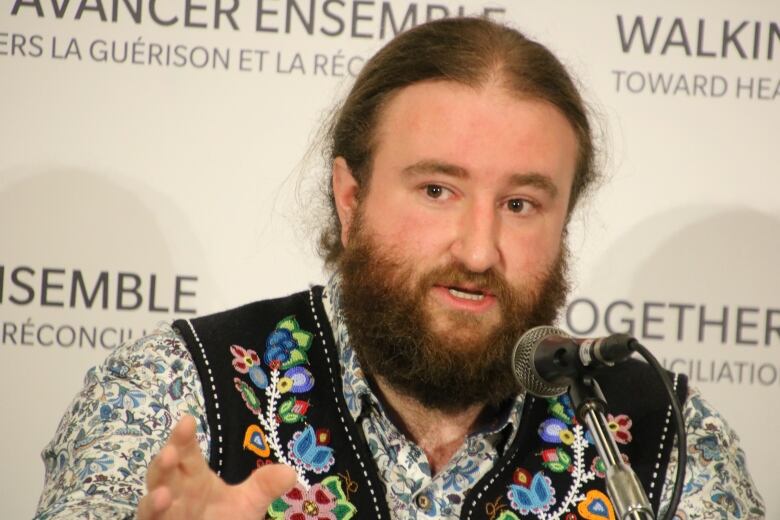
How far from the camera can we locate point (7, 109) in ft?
10.4

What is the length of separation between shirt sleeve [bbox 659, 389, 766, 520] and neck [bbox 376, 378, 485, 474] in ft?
1.42

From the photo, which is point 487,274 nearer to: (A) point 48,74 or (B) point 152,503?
(B) point 152,503

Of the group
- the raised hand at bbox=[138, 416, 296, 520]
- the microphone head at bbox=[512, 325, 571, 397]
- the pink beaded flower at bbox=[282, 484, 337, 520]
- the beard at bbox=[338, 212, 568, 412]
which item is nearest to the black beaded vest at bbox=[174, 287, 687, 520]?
the pink beaded flower at bbox=[282, 484, 337, 520]

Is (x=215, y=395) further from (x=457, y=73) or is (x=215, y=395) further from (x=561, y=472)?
(x=457, y=73)

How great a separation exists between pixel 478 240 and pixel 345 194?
0.50 meters

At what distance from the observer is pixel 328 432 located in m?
2.36

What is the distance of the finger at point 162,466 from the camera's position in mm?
1507

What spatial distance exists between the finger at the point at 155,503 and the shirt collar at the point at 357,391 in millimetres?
891

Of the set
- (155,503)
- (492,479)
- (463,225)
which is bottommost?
(155,503)

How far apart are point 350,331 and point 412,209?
31cm

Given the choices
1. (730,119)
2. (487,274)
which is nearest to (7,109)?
(487,274)

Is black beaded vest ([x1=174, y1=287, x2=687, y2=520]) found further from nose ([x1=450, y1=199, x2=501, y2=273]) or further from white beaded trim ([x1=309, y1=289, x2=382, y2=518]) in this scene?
nose ([x1=450, y1=199, x2=501, y2=273])

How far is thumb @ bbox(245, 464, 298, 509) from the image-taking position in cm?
158

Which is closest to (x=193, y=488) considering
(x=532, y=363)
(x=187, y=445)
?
(x=187, y=445)
